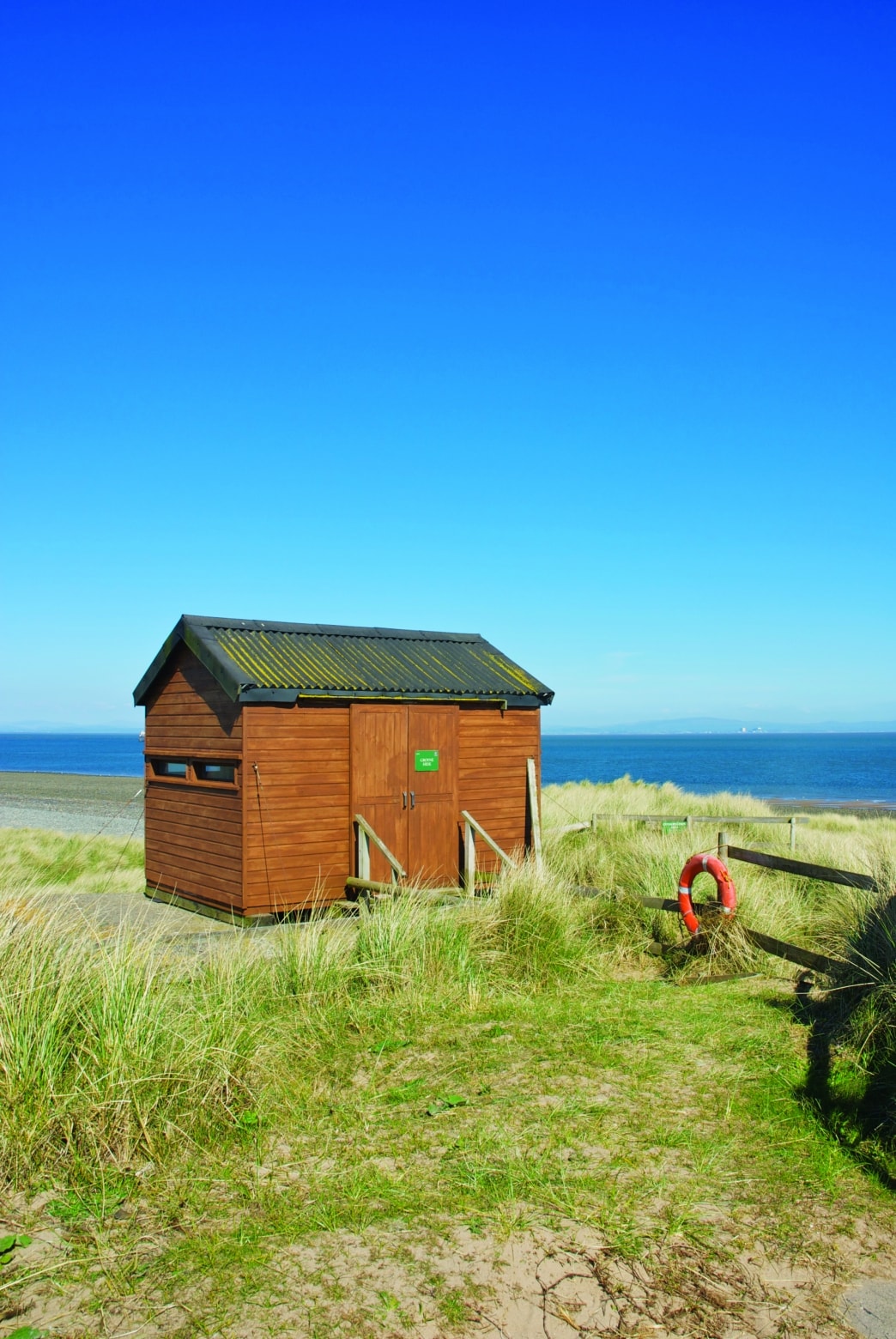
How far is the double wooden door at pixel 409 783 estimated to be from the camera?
12.3 m

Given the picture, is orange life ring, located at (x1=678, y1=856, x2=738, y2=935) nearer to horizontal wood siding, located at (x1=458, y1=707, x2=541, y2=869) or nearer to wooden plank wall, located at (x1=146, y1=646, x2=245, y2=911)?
horizontal wood siding, located at (x1=458, y1=707, x2=541, y2=869)

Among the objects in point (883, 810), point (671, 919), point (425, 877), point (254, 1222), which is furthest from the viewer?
point (883, 810)

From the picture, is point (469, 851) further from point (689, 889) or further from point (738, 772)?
point (738, 772)

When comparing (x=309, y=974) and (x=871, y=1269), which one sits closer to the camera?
(x=871, y=1269)

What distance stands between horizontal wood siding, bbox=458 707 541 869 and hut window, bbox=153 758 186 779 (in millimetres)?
3658

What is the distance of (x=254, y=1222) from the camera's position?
424cm

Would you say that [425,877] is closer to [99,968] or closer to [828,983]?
[828,983]

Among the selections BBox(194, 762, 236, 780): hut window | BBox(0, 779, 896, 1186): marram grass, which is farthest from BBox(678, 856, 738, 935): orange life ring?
BBox(194, 762, 236, 780): hut window

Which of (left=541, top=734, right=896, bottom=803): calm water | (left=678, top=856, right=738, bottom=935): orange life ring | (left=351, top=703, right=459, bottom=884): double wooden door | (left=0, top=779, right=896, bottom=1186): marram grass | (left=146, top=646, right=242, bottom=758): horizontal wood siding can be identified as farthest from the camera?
(left=541, top=734, right=896, bottom=803): calm water

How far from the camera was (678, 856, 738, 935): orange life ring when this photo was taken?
879 cm

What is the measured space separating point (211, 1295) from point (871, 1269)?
2560mm

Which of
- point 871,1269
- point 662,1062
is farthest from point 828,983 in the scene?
point 871,1269

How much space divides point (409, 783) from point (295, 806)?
1.66 metres

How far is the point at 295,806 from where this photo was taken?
11.7 m
